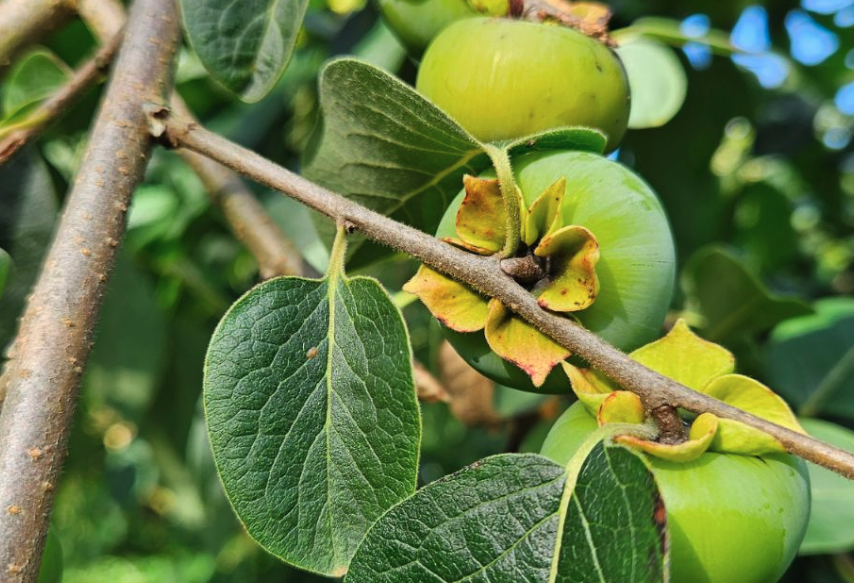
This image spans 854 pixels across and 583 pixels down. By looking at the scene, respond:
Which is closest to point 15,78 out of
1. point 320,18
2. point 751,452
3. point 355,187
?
point 355,187

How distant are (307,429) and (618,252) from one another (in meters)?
0.30

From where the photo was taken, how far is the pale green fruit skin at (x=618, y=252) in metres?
0.71

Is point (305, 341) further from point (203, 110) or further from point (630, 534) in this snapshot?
point (203, 110)

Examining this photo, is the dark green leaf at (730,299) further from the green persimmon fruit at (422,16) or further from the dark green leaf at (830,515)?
the green persimmon fruit at (422,16)

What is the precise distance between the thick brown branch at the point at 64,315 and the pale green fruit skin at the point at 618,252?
0.32m

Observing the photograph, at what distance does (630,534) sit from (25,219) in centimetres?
98

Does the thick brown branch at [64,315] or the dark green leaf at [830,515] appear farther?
the dark green leaf at [830,515]

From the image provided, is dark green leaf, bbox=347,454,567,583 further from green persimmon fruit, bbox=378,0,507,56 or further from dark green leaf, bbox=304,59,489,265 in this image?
green persimmon fruit, bbox=378,0,507,56

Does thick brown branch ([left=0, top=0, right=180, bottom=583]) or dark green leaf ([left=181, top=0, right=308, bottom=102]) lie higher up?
dark green leaf ([left=181, top=0, right=308, bottom=102])

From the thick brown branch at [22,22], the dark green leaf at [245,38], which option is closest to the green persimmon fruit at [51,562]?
the dark green leaf at [245,38]

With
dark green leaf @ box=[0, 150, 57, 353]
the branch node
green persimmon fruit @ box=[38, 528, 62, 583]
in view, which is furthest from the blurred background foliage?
the branch node

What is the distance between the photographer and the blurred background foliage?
52.7 inches

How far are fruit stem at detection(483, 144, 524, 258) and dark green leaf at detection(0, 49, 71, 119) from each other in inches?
32.7

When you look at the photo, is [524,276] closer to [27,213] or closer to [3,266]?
[3,266]
